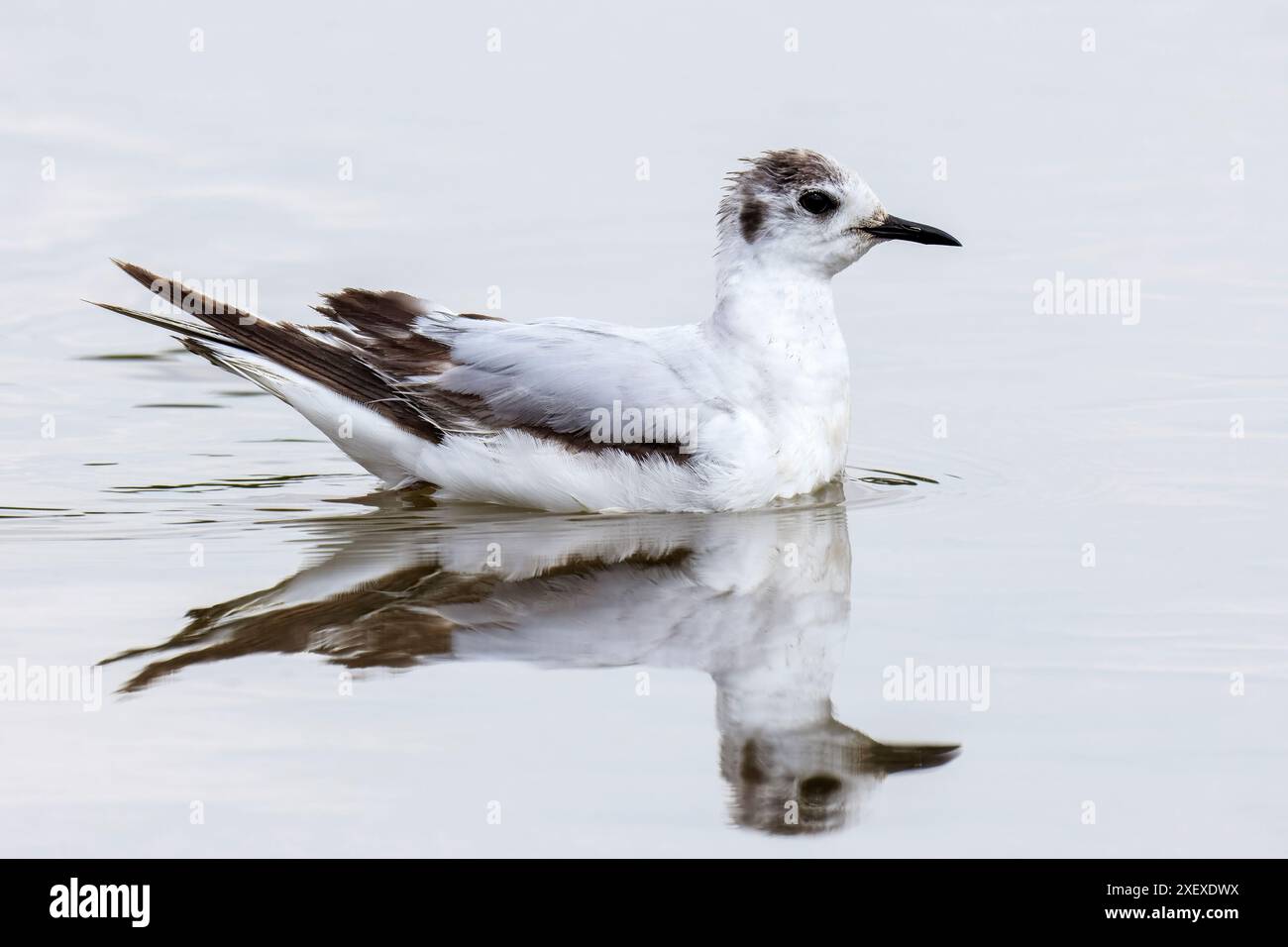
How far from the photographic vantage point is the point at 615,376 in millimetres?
9805

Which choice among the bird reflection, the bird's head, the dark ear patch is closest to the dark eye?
the bird's head

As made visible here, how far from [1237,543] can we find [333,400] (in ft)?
14.2

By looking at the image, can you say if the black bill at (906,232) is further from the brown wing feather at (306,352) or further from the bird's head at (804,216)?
the brown wing feather at (306,352)

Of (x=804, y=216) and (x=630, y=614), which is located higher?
(x=804, y=216)

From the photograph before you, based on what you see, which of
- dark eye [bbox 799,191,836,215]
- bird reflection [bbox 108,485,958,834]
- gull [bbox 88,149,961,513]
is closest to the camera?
bird reflection [bbox 108,485,958,834]

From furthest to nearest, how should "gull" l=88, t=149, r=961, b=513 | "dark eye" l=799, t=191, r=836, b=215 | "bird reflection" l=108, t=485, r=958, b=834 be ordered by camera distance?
"dark eye" l=799, t=191, r=836, b=215 < "gull" l=88, t=149, r=961, b=513 < "bird reflection" l=108, t=485, r=958, b=834

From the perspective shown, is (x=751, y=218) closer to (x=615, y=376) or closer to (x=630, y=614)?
(x=615, y=376)

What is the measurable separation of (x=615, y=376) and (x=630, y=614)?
1.81m

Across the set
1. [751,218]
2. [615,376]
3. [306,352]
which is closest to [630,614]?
[615,376]

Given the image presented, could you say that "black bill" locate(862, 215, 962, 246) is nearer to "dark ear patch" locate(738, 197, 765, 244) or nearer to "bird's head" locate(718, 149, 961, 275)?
"bird's head" locate(718, 149, 961, 275)

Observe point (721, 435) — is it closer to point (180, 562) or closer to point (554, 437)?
point (554, 437)

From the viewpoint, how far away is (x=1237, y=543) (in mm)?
9344

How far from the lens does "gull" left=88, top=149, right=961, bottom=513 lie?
386 inches

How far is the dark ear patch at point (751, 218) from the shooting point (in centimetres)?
1033
